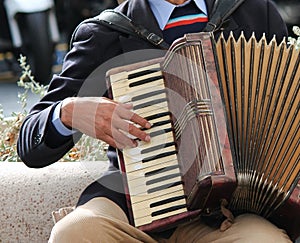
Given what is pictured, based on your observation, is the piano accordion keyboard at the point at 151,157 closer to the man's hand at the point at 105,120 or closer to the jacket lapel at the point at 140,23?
the man's hand at the point at 105,120

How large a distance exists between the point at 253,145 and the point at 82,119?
17.7 inches

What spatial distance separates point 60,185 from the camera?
8.85 ft

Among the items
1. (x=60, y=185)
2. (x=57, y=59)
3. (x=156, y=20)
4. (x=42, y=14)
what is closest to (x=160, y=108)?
(x=156, y=20)

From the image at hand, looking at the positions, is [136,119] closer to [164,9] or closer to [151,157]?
[151,157]

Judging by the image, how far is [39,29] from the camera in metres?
6.60

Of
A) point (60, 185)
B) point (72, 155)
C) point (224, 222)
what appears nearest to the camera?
point (224, 222)

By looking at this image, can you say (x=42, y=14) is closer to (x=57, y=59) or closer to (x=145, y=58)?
(x=57, y=59)

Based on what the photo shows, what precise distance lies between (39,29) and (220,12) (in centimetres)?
440

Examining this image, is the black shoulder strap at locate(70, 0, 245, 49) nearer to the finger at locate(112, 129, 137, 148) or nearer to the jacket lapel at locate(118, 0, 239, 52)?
the jacket lapel at locate(118, 0, 239, 52)

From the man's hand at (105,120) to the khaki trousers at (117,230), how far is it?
0.58 feet

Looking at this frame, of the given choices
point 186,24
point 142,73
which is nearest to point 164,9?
point 186,24

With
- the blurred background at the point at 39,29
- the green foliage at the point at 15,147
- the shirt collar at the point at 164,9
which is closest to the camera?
the shirt collar at the point at 164,9

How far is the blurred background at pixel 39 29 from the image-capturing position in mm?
6502

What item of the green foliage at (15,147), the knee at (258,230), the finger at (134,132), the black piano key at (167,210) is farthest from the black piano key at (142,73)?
the green foliage at (15,147)
